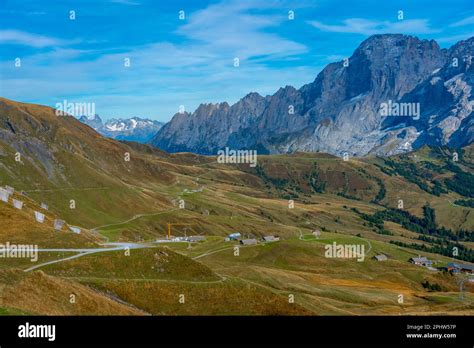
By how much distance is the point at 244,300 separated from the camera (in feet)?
286

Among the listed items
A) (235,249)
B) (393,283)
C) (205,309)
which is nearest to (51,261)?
(205,309)

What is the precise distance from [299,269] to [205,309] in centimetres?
11014

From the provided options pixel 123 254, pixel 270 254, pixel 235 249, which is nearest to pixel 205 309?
pixel 123 254

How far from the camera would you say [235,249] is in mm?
186375
